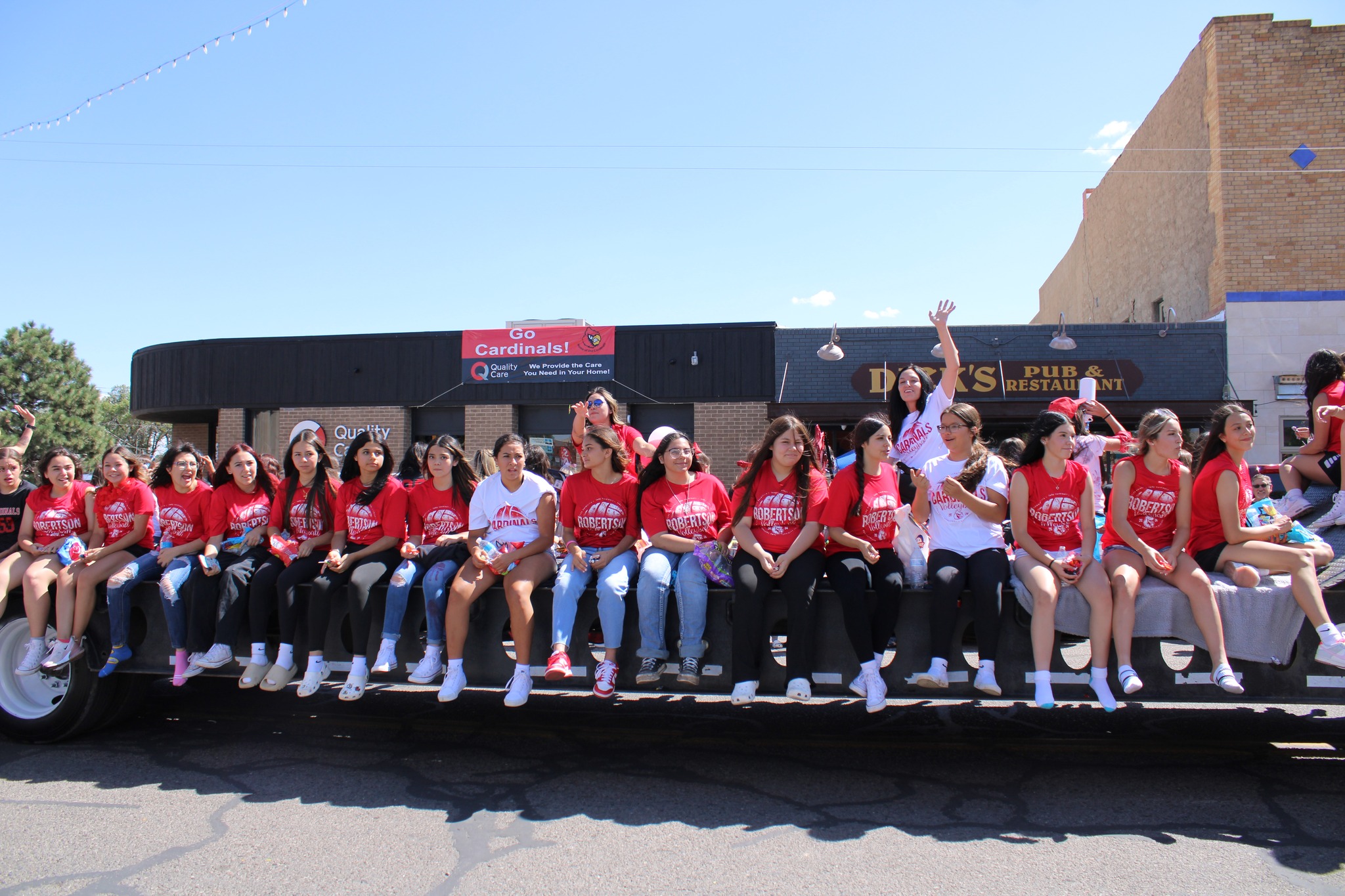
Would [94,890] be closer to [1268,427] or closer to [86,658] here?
[86,658]

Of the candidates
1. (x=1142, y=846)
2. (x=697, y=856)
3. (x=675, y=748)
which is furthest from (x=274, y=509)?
(x=1142, y=846)

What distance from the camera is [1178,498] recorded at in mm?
4543

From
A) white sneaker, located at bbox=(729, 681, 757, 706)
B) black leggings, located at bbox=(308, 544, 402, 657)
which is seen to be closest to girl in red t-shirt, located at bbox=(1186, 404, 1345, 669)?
white sneaker, located at bbox=(729, 681, 757, 706)

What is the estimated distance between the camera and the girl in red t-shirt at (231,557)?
4.95 metres

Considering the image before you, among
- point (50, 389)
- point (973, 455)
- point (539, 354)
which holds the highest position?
point (50, 389)

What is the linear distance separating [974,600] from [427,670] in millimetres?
3024

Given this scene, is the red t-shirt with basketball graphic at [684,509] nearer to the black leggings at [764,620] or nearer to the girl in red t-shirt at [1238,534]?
the black leggings at [764,620]

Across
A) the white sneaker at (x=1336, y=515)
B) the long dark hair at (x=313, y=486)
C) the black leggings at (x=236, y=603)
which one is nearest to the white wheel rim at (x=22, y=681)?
the black leggings at (x=236, y=603)

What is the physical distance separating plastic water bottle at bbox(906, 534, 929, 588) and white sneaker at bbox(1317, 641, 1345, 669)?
185 cm

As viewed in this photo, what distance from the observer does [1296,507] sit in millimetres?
5152

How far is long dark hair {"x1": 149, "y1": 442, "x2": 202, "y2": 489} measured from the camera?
5695mm

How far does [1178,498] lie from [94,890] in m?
5.47

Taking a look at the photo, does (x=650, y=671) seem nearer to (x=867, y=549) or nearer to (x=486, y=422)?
(x=867, y=549)

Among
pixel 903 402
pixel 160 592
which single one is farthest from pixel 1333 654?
pixel 160 592
